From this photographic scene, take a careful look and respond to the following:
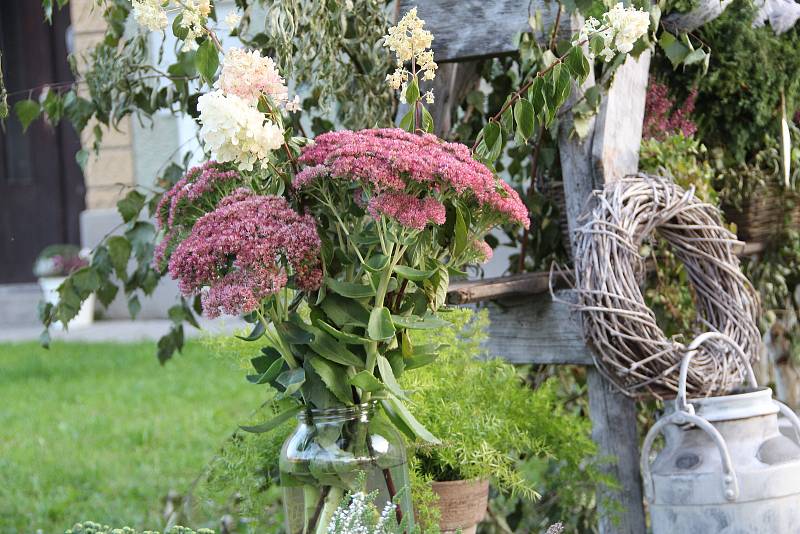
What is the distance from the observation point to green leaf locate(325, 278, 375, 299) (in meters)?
1.45

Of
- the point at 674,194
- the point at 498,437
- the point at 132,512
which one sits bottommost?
the point at 132,512

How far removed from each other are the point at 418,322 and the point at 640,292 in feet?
2.67

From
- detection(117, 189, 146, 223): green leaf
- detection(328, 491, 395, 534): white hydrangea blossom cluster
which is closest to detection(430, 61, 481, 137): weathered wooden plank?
detection(117, 189, 146, 223): green leaf

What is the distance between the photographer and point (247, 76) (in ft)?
4.37

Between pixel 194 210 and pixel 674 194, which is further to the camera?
pixel 674 194

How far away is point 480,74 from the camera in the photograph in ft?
9.06

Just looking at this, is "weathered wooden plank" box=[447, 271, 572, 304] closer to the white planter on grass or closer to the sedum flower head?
the sedum flower head

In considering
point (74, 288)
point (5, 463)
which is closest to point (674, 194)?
point (74, 288)

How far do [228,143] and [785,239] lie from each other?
206cm

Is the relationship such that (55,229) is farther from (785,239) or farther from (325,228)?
(325,228)

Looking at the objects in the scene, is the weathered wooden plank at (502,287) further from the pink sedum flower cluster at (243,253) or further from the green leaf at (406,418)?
the pink sedum flower cluster at (243,253)

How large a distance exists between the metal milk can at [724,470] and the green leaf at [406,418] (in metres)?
0.71

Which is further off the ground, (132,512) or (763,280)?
(763,280)

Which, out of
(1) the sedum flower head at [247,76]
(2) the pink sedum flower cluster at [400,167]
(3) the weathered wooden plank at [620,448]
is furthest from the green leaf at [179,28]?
(3) the weathered wooden plank at [620,448]
